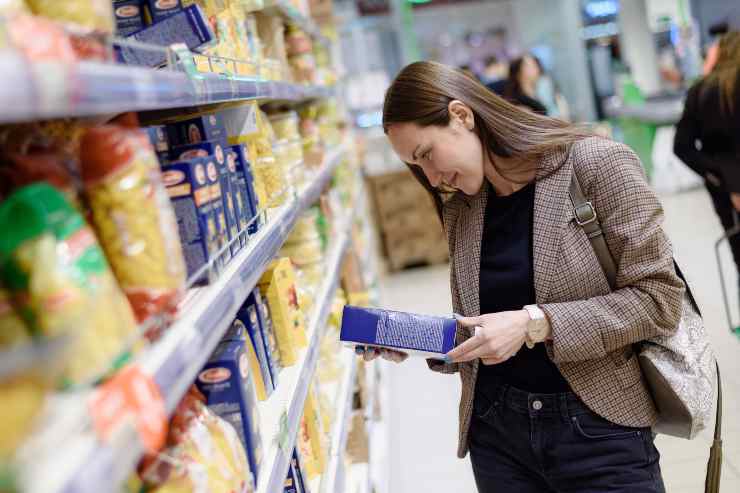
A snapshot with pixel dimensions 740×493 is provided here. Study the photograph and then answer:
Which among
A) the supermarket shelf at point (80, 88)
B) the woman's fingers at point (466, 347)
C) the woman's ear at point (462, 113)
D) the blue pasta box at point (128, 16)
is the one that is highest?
the blue pasta box at point (128, 16)

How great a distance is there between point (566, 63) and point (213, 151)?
12.7 m

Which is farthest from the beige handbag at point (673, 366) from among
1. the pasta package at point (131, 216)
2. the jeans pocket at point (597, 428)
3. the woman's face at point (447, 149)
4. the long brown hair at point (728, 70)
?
the long brown hair at point (728, 70)

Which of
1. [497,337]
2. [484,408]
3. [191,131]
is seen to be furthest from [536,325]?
[191,131]

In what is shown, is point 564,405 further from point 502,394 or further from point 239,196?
point 239,196

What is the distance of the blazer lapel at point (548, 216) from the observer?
171cm

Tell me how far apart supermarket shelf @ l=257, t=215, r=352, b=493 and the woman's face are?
656 mm

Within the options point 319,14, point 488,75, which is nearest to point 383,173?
point 319,14

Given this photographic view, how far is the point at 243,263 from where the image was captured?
1.56 metres

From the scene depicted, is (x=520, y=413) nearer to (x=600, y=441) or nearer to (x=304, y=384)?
(x=600, y=441)

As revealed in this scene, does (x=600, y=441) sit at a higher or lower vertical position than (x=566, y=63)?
lower

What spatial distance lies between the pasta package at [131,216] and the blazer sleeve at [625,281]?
91 cm

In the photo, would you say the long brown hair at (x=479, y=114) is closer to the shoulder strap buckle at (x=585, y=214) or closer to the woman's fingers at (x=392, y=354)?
the shoulder strap buckle at (x=585, y=214)

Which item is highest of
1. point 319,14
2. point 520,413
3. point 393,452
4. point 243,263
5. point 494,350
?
point 319,14

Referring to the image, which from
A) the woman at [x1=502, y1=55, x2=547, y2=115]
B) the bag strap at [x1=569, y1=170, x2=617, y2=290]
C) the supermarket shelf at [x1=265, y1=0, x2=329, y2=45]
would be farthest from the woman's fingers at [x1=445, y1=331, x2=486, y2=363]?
the woman at [x1=502, y1=55, x2=547, y2=115]
